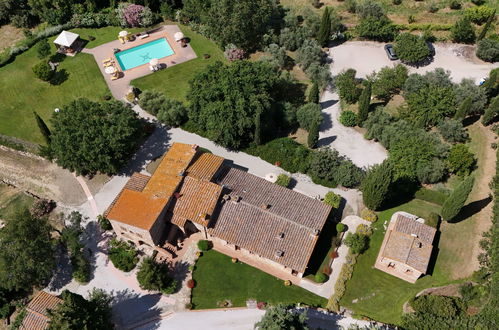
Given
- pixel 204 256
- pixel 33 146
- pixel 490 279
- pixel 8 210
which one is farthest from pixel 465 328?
pixel 33 146

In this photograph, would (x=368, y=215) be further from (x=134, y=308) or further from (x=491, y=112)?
(x=134, y=308)

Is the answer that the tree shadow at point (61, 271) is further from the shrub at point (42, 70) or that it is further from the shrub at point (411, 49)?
the shrub at point (411, 49)

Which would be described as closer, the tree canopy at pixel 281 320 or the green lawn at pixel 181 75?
the tree canopy at pixel 281 320

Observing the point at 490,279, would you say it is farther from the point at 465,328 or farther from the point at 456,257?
the point at 465,328

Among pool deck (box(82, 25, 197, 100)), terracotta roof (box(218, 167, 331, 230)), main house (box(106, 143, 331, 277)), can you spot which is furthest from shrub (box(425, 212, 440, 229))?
pool deck (box(82, 25, 197, 100))

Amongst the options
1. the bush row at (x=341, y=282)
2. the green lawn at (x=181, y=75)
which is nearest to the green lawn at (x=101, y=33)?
the green lawn at (x=181, y=75)
